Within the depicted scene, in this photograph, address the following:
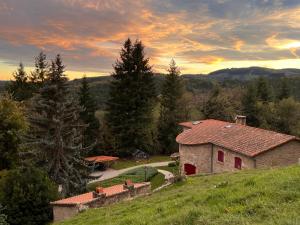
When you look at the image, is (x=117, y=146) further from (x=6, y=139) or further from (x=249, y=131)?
(x=249, y=131)

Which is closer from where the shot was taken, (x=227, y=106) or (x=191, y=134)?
(x=191, y=134)

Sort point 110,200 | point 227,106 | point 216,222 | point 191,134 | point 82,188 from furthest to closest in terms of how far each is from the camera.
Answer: point 227,106, point 191,134, point 82,188, point 110,200, point 216,222

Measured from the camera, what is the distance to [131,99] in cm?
6253

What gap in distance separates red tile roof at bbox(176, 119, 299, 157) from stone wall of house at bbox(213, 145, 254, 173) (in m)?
0.62

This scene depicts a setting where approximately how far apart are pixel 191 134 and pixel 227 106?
103ft

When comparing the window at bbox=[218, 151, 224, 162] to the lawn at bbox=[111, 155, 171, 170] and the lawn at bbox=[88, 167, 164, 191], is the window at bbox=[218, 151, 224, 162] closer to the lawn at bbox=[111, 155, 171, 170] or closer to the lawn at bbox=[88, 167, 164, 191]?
the lawn at bbox=[88, 167, 164, 191]

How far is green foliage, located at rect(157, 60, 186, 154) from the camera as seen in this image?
213 feet

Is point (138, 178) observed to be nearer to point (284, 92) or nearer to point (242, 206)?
point (242, 206)

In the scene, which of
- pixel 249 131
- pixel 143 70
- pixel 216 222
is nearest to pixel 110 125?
pixel 143 70

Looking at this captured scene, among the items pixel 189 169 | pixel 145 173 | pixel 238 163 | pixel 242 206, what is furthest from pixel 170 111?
pixel 242 206

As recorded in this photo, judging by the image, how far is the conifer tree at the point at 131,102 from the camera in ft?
202

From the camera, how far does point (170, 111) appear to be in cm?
6625

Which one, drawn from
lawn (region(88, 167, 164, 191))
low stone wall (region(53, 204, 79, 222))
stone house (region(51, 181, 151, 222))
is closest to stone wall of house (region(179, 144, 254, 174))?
lawn (region(88, 167, 164, 191))

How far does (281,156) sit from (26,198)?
21007 mm
